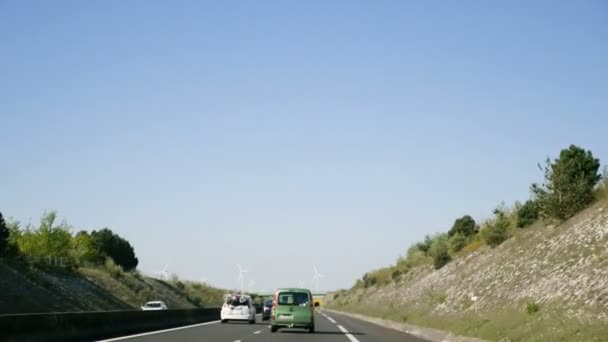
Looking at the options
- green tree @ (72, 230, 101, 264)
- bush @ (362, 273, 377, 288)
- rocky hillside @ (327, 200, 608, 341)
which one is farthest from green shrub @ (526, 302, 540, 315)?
bush @ (362, 273, 377, 288)

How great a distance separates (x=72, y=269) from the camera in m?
67.6

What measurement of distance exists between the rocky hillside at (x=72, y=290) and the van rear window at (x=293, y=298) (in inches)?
797

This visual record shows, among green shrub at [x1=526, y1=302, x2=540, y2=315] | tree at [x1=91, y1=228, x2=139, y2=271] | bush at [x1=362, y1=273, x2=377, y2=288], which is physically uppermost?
tree at [x1=91, y1=228, x2=139, y2=271]

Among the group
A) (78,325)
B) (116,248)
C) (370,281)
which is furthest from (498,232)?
(116,248)

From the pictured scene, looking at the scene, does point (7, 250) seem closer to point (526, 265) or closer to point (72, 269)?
point (72, 269)

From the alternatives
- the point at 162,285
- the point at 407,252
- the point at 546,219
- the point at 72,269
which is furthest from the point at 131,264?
the point at 546,219

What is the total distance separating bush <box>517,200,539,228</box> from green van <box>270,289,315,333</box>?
49.6ft

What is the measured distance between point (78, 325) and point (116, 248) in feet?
391

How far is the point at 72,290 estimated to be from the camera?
61875 millimetres

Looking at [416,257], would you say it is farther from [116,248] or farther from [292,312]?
[116,248]

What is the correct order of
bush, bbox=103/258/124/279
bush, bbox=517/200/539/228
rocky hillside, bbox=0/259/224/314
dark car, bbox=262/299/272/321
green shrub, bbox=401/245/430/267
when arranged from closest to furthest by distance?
bush, bbox=517/200/539/228, rocky hillside, bbox=0/259/224/314, dark car, bbox=262/299/272/321, green shrub, bbox=401/245/430/267, bush, bbox=103/258/124/279

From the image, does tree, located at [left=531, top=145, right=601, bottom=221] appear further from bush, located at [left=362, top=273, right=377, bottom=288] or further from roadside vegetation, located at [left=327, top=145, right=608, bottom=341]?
bush, located at [left=362, top=273, right=377, bottom=288]

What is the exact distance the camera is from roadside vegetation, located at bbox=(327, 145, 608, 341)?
22078mm

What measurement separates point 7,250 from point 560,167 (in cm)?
3996
